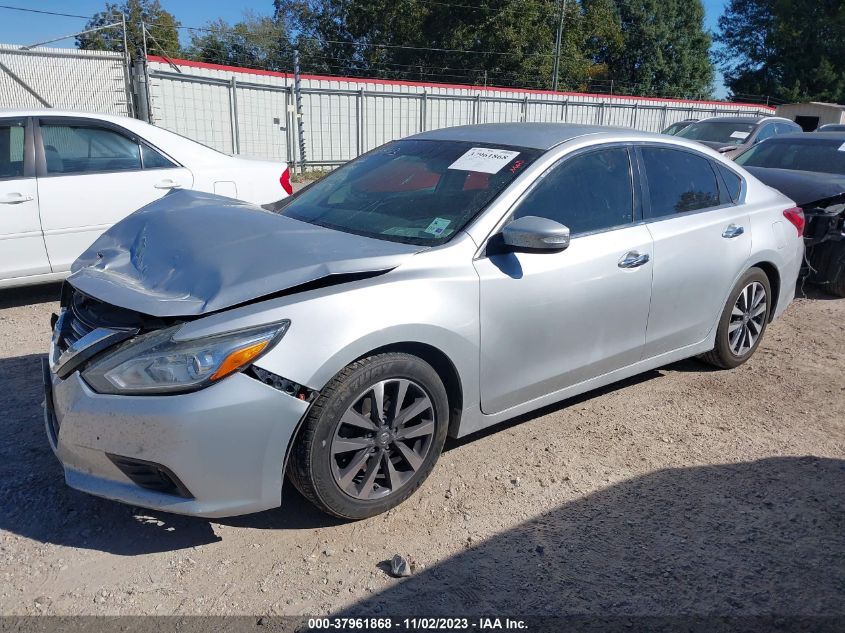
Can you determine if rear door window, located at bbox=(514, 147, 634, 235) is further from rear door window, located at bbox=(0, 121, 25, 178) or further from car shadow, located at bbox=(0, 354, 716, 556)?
rear door window, located at bbox=(0, 121, 25, 178)

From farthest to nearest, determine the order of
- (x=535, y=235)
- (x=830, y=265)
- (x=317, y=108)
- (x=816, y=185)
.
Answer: (x=317, y=108), (x=830, y=265), (x=816, y=185), (x=535, y=235)

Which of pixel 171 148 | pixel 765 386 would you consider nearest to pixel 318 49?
pixel 171 148

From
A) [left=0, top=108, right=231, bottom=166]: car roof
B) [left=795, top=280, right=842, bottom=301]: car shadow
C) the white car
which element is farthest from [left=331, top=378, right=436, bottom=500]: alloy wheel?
[left=795, top=280, right=842, bottom=301]: car shadow

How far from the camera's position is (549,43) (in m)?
38.3

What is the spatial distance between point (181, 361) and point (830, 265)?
21.2 feet

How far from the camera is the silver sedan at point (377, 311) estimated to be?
98.4 inches

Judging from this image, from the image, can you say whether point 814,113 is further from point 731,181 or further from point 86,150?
point 86,150

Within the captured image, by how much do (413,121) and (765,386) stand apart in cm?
1632

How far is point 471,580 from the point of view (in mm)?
2625

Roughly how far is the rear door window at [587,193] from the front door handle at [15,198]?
4.05m

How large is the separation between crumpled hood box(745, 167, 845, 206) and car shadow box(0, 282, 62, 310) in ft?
21.8

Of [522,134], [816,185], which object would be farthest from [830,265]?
[522,134]

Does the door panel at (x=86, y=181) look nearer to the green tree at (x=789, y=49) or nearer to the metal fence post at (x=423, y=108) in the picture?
the metal fence post at (x=423, y=108)

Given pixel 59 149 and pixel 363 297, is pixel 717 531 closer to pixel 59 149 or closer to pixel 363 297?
pixel 363 297
